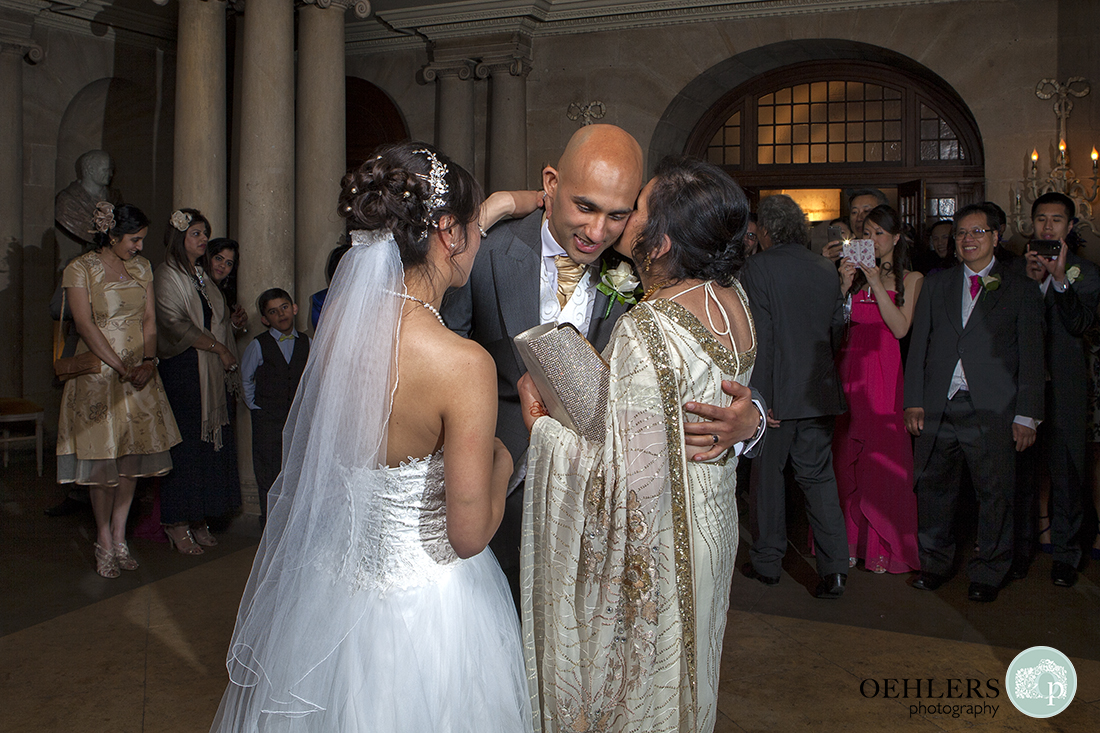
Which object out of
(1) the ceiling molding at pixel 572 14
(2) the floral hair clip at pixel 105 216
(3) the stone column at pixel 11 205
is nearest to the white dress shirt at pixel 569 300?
(2) the floral hair clip at pixel 105 216

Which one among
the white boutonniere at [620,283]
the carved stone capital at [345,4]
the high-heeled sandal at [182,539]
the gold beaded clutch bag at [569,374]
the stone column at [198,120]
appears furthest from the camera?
the carved stone capital at [345,4]

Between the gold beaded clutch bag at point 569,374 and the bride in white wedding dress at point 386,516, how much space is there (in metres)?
0.20

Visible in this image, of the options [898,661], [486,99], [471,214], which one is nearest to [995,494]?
[898,661]

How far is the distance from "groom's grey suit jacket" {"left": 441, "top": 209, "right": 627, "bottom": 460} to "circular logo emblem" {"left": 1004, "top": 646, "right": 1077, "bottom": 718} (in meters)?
2.19

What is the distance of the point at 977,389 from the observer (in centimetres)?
429

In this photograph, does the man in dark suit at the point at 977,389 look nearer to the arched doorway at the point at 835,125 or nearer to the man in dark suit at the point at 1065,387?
the man in dark suit at the point at 1065,387

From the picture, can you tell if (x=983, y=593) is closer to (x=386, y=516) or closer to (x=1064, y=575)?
(x=1064, y=575)

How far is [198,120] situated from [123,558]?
2.81 metres

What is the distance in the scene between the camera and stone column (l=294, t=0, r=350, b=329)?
20.0 feet

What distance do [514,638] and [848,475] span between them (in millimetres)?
3354

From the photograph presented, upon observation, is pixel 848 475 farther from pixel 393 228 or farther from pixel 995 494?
pixel 393 228

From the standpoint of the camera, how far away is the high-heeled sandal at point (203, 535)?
5.16 meters

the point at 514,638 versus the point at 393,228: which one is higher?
the point at 393,228

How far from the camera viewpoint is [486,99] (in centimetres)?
862
